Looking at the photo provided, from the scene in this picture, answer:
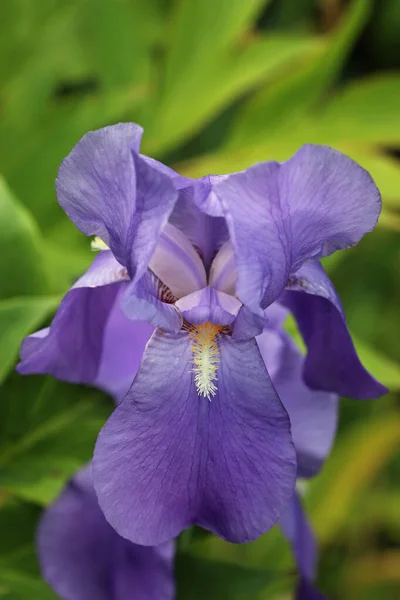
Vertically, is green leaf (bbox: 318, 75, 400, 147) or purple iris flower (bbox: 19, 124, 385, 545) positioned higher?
purple iris flower (bbox: 19, 124, 385, 545)

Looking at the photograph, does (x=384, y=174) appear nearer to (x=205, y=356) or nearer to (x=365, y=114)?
(x=365, y=114)

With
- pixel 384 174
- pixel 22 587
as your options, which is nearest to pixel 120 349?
pixel 22 587

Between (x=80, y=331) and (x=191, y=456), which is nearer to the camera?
(x=191, y=456)

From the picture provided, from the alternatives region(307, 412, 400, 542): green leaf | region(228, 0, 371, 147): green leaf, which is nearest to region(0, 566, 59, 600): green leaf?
region(307, 412, 400, 542): green leaf

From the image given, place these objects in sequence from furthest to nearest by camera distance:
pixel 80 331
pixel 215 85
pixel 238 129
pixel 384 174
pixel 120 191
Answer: pixel 238 129 → pixel 215 85 → pixel 384 174 → pixel 80 331 → pixel 120 191

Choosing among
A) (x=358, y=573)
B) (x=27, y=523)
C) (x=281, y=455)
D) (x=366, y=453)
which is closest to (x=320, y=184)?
(x=281, y=455)

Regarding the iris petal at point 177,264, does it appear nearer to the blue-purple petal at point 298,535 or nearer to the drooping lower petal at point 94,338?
the drooping lower petal at point 94,338

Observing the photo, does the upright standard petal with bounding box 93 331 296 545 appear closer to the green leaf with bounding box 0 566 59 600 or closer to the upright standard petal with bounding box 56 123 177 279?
the upright standard petal with bounding box 56 123 177 279

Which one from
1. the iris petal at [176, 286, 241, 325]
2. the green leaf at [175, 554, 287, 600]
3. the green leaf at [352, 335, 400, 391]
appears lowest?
the green leaf at [175, 554, 287, 600]
